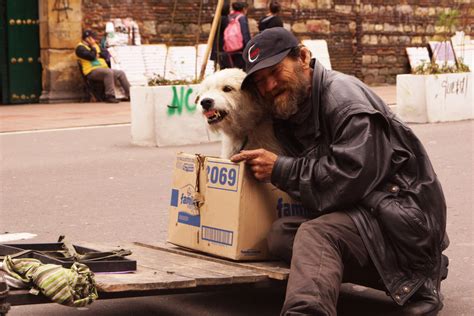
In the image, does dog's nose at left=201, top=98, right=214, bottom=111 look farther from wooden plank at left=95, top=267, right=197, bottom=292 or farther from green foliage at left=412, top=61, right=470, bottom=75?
green foliage at left=412, top=61, right=470, bottom=75

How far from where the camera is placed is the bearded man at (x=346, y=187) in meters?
4.77

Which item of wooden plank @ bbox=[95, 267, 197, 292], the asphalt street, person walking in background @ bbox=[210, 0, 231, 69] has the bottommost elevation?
the asphalt street

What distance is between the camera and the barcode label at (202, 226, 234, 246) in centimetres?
529

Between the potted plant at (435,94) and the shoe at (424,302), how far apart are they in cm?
1086

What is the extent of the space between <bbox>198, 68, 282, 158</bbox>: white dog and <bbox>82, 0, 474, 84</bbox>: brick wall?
1525 centimetres

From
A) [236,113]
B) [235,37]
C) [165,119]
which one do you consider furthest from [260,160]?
[235,37]

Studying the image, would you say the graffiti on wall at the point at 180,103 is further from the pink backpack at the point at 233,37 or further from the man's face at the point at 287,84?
the man's face at the point at 287,84

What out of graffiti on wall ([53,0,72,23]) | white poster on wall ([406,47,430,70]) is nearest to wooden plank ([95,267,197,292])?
graffiti on wall ([53,0,72,23])

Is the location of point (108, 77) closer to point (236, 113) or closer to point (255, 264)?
point (236, 113)

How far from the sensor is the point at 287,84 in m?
5.03

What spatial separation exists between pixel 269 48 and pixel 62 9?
610 inches

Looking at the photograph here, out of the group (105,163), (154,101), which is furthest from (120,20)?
(105,163)

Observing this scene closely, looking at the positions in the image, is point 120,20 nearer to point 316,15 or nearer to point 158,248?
point 316,15

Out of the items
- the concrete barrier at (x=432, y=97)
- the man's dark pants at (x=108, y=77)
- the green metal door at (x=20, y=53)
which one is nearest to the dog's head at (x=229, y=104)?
the concrete barrier at (x=432, y=97)
